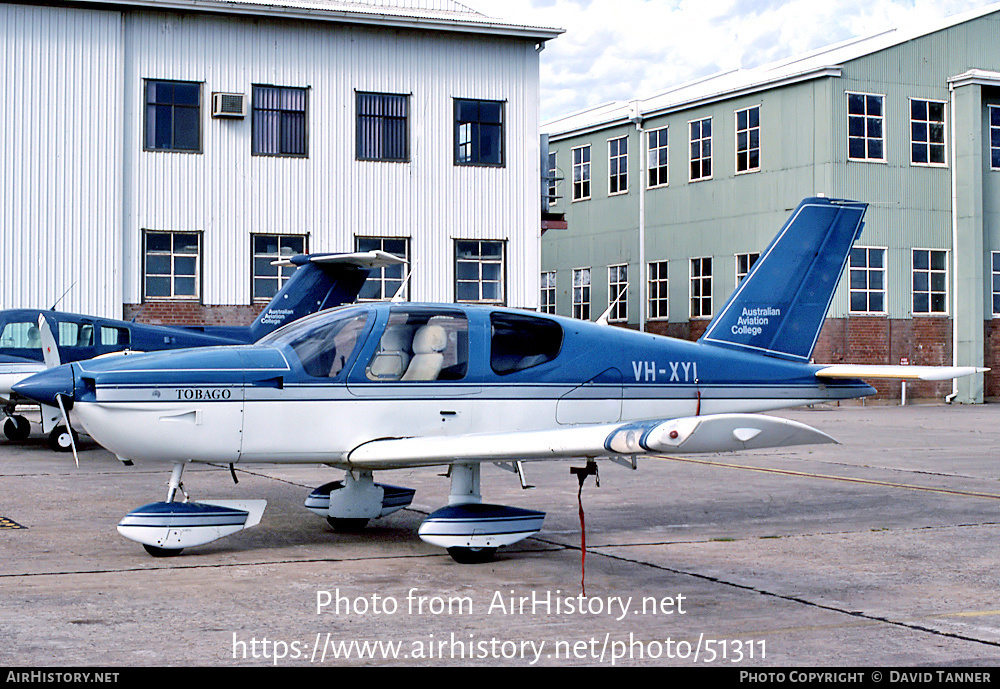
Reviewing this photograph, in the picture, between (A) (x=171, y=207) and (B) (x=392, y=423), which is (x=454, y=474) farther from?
(A) (x=171, y=207)

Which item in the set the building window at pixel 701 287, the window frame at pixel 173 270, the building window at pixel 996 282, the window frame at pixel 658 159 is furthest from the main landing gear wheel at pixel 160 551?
the building window at pixel 996 282

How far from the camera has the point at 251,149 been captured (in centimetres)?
2612

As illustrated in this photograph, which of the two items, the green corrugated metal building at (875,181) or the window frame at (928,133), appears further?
the window frame at (928,133)

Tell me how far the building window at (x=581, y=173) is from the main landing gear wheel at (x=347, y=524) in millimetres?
31606

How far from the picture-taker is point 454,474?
827 centimetres

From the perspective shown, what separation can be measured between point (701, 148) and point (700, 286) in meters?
4.41

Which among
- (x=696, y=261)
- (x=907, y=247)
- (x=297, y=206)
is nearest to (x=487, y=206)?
(x=297, y=206)

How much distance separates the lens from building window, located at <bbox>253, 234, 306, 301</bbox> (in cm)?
2595

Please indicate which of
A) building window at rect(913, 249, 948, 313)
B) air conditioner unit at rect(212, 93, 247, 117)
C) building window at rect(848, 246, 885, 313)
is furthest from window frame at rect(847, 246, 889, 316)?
air conditioner unit at rect(212, 93, 247, 117)

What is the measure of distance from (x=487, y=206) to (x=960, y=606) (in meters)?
22.1

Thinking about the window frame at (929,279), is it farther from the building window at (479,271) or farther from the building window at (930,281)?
the building window at (479,271)

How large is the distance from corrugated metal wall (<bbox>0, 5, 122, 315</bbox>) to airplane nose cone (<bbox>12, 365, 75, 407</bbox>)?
697 inches

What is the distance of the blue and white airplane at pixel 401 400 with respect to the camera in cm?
786

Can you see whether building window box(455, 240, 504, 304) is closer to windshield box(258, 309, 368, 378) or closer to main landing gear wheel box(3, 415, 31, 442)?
main landing gear wheel box(3, 415, 31, 442)
